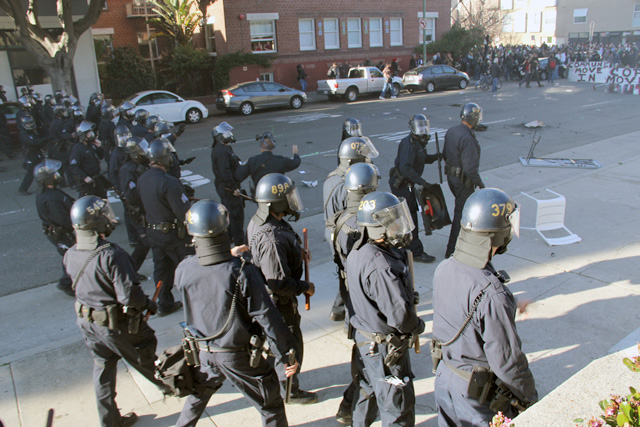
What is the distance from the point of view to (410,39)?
3388 cm

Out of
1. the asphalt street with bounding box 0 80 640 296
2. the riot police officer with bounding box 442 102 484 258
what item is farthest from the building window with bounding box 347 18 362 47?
the riot police officer with bounding box 442 102 484 258

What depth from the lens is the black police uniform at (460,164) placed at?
6.63 meters

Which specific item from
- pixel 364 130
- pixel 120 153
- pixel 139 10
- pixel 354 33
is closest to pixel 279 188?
pixel 120 153

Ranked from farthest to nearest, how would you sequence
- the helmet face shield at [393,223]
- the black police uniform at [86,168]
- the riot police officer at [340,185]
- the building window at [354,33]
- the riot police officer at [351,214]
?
the building window at [354,33] < the black police uniform at [86,168] < the riot police officer at [340,185] < the riot police officer at [351,214] < the helmet face shield at [393,223]

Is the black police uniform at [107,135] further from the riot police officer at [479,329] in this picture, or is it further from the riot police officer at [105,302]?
the riot police officer at [479,329]

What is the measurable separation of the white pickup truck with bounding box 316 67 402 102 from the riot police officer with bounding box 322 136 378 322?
19125mm

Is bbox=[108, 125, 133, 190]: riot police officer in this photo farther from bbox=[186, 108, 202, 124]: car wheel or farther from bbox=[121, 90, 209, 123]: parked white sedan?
bbox=[186, 108, 202, 124]: car wheel

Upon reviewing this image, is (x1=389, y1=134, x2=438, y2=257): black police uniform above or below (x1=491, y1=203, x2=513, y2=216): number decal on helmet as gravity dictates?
below

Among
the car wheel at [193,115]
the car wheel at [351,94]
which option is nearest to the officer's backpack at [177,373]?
the car wheel at [193,115]

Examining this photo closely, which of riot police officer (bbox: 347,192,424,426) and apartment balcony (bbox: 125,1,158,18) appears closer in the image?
riot police officer (bbox: 347,192,424,426)

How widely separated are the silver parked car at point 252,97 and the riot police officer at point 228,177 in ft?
47.4

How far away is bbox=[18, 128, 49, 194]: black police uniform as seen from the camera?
36.8 ft

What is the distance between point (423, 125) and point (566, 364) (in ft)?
11.1

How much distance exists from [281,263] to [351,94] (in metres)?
21.9
